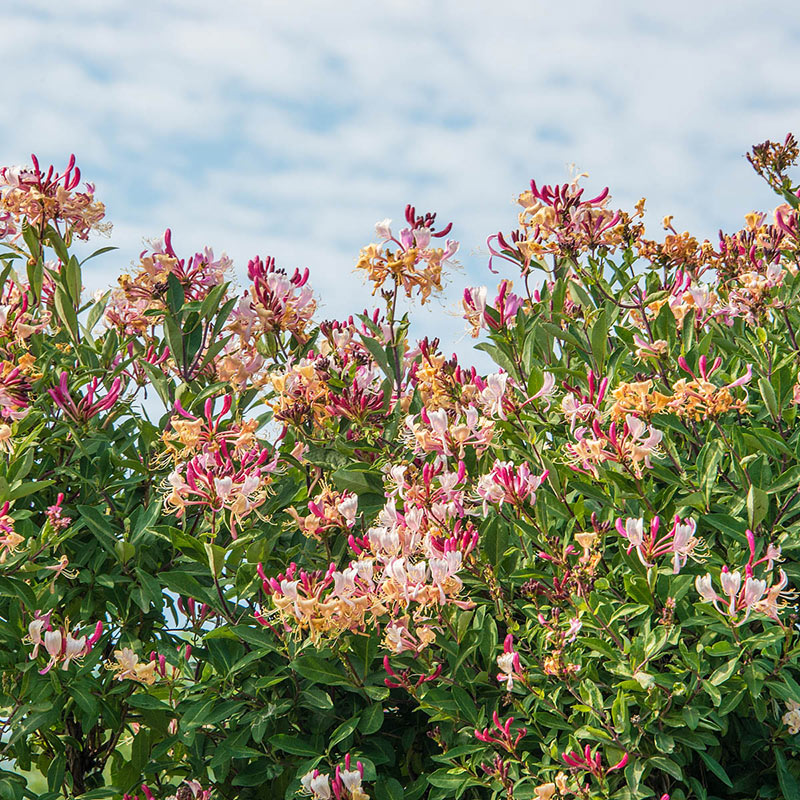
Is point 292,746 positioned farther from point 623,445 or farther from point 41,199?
point 41,199

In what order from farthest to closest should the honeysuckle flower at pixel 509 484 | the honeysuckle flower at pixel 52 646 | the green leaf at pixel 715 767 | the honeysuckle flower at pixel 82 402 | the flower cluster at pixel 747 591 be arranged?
the honeysuckle flower at pixel 82 402, the honeysuckle flower at pixel 52 646, the honeysuckle flower at pixel 509 484, the green leaf at pixel 715 767, the flower cluster at pixel 747 591

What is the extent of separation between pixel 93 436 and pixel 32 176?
993mm

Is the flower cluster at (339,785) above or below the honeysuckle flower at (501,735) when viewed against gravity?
below

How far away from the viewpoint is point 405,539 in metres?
2.67

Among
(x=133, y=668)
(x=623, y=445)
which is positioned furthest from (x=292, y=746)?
(x=623, y=445)

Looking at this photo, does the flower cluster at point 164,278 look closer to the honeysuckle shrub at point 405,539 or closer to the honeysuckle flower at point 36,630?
the honeysuckle shrub at point 405,539

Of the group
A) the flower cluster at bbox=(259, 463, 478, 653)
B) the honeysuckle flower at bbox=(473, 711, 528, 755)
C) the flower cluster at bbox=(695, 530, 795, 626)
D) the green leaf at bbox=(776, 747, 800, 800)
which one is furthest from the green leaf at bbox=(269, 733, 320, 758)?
the green leaf at bbox=(776, 747, 800, 800)

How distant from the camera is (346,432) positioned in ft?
10.8

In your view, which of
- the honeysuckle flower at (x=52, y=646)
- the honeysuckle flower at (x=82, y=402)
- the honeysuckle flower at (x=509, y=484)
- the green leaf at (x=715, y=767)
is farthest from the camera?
the honeysuckle flower at (x=82, y=402)

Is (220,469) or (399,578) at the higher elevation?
(220,469)

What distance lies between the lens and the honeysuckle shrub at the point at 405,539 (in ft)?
8.57

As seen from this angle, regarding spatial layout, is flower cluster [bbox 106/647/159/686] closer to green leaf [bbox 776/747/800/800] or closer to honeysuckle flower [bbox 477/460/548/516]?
honeysuckle flower [bbox 477/460/548/516]

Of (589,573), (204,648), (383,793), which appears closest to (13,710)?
(204,648)

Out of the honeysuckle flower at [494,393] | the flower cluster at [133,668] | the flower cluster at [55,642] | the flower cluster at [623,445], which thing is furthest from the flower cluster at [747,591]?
the flower cluster at [55,642]
